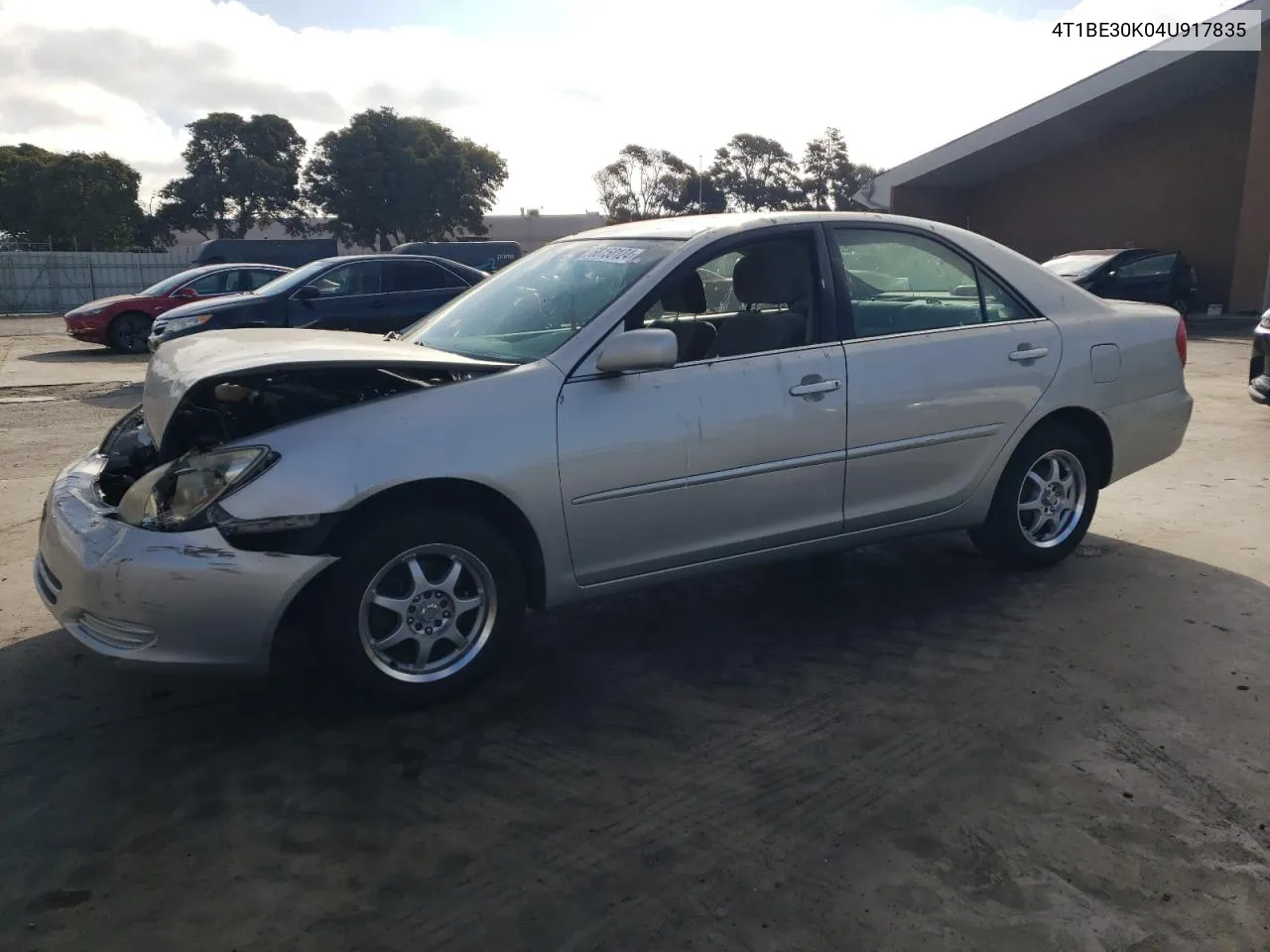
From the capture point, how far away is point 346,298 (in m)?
11.3

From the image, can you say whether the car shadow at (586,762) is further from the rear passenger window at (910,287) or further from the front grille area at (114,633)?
the rear passenger window at (910,287)

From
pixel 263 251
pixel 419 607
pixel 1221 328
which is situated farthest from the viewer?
pixel 263 251

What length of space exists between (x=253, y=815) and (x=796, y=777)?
1539 millimetres

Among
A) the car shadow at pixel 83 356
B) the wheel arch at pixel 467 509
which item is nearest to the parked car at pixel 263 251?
the car shadow at pixel 83 356

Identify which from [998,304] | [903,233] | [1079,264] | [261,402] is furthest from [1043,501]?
[1079,264]

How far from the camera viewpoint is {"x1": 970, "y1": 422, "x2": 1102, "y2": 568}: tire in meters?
4.60

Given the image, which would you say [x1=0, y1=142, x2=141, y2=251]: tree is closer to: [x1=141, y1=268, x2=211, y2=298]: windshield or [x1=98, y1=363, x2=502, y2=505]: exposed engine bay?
[x1=141, y1=268, x2=211, y2=298]: windshield

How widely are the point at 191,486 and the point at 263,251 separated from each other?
87.6 ft

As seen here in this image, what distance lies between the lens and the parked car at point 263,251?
2645 centimetres

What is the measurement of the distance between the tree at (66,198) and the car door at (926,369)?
51650 mm

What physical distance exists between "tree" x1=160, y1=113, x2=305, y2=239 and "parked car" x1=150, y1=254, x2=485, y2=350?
4634 centimetres

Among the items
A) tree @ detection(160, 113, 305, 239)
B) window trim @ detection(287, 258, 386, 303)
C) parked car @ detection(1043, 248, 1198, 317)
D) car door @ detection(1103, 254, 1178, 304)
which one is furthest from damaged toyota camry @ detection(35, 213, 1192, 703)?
tree @ detection(160, 113, 305, 239)

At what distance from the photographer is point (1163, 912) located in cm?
242

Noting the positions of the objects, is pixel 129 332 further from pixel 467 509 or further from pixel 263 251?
pixel 467 509
